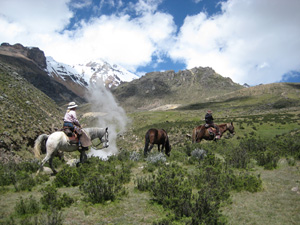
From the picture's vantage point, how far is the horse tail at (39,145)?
915cm

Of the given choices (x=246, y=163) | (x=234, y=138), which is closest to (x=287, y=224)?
(x=246, y=163)

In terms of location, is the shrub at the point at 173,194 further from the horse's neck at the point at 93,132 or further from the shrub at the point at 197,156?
the horse's neck at the point at 93,132

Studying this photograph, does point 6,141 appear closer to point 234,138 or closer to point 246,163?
point 246,163

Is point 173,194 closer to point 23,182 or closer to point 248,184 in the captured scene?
point 248,184

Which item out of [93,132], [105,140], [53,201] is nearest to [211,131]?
[105,140]

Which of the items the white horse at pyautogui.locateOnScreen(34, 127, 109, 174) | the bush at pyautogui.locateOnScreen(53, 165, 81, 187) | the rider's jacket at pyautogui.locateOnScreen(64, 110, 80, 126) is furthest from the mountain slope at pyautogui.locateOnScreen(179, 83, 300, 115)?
the bush at pyautogui.locateOnScreen(53, 165, 81, 187)

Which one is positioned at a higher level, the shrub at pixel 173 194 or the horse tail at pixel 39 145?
the horse tail at pixel 39 145

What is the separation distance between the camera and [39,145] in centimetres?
929

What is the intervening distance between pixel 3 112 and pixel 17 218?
50.9ft

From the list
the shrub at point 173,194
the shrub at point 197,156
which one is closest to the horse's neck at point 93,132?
the shrub at point 197,156

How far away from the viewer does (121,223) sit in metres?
4.78

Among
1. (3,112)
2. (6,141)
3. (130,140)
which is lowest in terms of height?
(130,140)

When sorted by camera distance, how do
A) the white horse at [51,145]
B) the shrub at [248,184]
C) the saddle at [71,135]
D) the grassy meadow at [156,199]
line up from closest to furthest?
the grassy meadow at [156,199]
the shrub at [248,184]
the white horse at [51,145]
the saddle at [71,135]

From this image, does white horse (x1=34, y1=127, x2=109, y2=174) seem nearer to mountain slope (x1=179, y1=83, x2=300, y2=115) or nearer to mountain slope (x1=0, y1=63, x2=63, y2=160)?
mountain slope (x1=0, y1=63, x2=63, y2=160)
